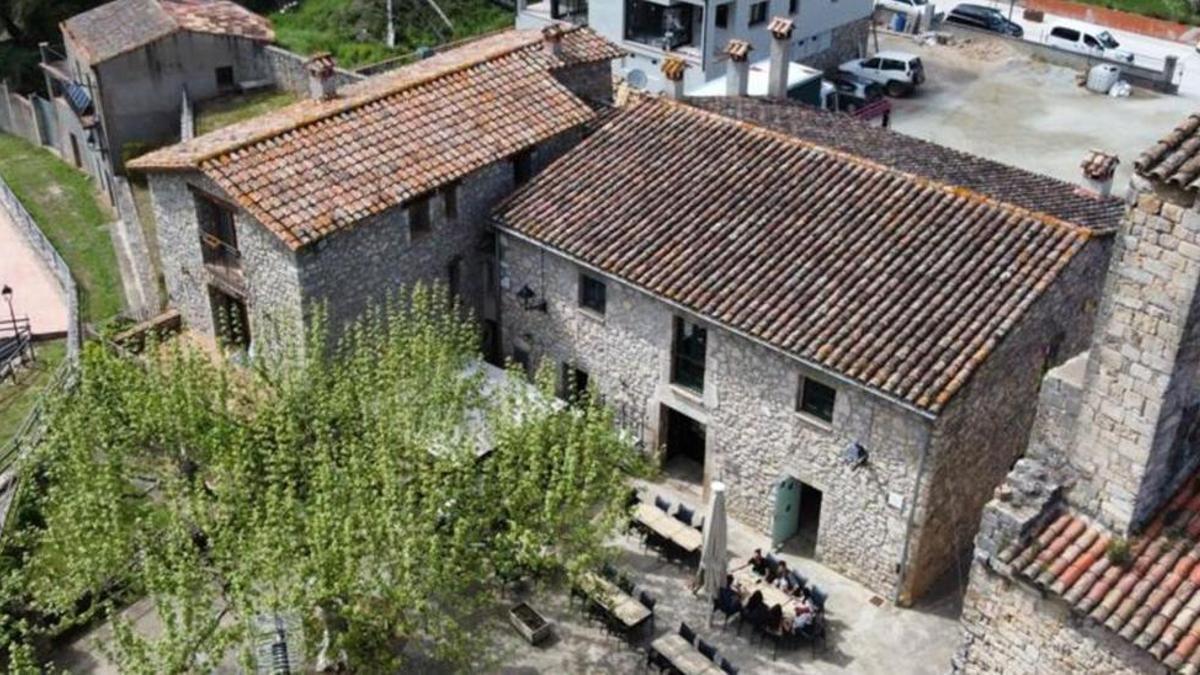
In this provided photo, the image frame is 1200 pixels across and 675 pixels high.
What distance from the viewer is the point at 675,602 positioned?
25.2 metres

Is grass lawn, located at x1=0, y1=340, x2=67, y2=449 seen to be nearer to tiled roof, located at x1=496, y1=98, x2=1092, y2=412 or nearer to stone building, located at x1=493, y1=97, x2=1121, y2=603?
stone building, located at x1=493, y1=97, x2=1121, y2=603

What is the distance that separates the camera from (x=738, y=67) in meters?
34.6

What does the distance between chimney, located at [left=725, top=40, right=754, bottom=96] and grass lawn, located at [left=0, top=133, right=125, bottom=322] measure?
20.2 metres

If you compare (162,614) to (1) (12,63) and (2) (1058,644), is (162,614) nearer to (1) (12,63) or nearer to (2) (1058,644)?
(2) (1058,644)

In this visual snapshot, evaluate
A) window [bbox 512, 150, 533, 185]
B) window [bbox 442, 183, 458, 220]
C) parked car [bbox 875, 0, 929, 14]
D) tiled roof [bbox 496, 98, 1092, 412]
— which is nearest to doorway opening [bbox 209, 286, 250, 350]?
window [bbox 442, 183, 458, 220]

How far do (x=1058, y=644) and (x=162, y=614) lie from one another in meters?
12.8

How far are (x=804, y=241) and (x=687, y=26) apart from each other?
27700 millimetres

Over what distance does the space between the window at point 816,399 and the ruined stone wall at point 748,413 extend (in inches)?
7.1

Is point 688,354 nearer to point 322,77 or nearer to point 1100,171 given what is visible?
point 1100,171

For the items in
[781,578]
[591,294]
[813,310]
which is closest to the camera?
[813,310]

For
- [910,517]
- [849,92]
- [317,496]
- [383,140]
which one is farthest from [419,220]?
[849,92]

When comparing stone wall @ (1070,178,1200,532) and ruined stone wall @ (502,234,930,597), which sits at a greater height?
stone wall @ (1070,178,1200,532)

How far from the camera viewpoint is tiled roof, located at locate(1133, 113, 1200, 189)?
571 inches

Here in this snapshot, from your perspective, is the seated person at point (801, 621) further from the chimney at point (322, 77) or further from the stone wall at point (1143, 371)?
the chimney at point (322, 77)
